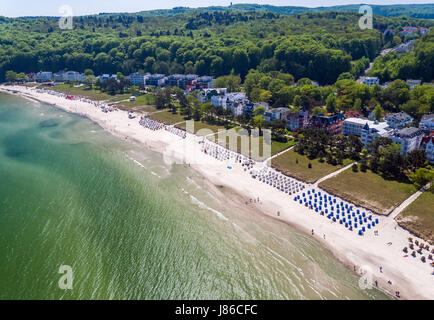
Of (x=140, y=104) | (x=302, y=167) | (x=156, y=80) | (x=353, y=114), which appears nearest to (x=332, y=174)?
(x=302, y=167)

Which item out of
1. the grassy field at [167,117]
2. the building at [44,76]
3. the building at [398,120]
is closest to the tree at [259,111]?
the grassy field at [167,117]

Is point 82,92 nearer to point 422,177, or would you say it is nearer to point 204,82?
point 204,82

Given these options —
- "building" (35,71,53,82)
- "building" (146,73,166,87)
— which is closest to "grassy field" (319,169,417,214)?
"building" (146,73,166,87)

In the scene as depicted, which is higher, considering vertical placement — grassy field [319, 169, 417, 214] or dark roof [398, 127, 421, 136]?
dark roof [398, 127, 421, 136]

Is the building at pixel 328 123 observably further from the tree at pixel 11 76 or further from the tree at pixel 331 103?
the tree at pixel 11 76

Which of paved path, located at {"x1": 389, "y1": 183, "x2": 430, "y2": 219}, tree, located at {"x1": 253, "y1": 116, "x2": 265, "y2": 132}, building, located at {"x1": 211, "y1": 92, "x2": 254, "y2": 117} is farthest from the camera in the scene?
building, located at {"x1": 211, "y1": 92, "x2": 254, "y2": 117}

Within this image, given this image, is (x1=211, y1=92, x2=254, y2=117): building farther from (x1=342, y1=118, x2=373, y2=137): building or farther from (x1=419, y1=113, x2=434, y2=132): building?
(x1=419, y1=113, x2=434, y2=132): building
